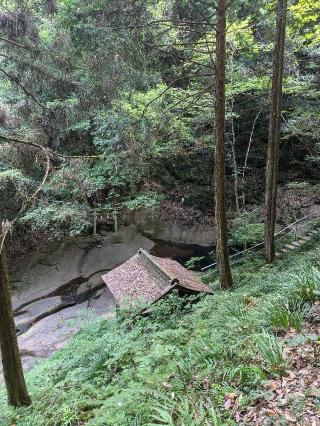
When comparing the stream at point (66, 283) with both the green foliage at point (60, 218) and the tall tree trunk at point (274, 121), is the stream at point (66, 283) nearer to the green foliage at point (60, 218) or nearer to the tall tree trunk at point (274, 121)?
the green foliage at point (60, 218)

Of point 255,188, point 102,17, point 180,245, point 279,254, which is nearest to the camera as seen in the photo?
point 102,17

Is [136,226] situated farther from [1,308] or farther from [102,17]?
[1,308]

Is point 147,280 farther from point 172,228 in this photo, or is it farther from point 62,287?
point 172,228

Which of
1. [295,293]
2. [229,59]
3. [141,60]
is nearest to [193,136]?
[229,59]

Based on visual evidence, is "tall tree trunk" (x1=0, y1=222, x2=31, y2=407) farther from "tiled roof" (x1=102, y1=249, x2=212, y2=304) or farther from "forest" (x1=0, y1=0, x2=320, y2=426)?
"tiled roof" (x1=102, y1=249, x2=212, y2=304)

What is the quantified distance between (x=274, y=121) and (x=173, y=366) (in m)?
8.16

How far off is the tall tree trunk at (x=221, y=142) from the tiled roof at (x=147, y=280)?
104 centimetres

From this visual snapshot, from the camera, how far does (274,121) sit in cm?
1027

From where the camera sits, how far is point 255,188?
1852 centimetres

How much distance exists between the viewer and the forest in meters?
3.92

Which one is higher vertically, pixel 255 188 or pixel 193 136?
pixel 193 136

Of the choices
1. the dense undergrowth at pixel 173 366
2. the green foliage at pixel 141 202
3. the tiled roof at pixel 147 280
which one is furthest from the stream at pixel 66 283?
the dense undergrowth at pixel 173 366

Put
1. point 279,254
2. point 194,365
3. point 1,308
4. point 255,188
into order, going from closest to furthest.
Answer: point 194,365 < point 1,308 < point 279,254 < point 255,188

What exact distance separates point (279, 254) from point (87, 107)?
825cm
